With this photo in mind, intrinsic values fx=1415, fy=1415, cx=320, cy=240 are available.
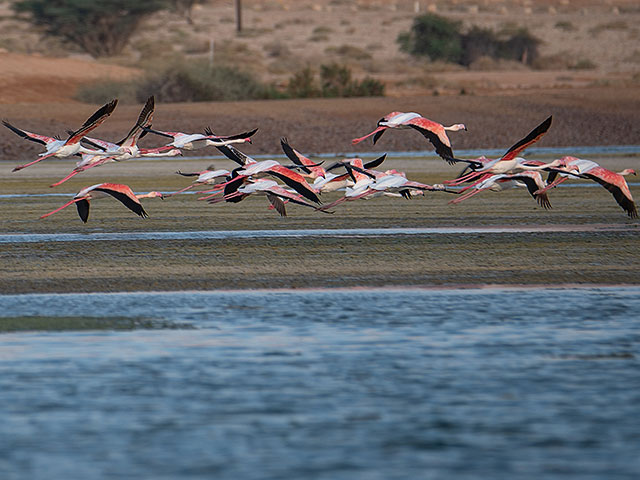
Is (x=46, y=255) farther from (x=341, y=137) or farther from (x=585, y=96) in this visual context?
(x=585, y=96)

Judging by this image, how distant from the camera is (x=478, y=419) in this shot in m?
8.33

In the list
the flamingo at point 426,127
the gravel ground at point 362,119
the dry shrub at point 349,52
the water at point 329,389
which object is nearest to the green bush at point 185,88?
the gravel ground at point 362,119

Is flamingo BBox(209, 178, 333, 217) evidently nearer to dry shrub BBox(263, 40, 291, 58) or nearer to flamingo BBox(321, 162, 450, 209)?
flamingo BBox(321, 162, 450, 209)

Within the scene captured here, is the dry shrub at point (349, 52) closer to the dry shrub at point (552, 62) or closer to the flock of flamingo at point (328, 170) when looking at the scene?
the dry shrub at point (552, 62)

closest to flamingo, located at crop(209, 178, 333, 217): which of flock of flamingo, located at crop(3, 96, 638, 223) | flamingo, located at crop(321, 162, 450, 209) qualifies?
flock of flamingo, located at crop(3, 96, 638, 223)

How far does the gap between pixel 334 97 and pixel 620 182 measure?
38.7 meters

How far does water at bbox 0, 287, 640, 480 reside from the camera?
741 cm

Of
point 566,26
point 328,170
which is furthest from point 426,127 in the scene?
point 566,26

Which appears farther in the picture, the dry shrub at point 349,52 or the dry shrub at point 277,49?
the dry shrub at point 349,52

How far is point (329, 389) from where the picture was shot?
9.17 metres

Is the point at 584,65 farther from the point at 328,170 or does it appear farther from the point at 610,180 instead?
the point at 610,180

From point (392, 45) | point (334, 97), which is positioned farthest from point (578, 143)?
point (392, 45)

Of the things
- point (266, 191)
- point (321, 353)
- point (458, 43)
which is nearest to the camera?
point (321, 353)

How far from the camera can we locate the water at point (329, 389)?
7.41 m
